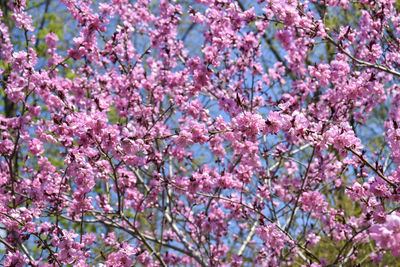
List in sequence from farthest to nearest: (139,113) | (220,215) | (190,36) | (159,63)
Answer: (190,36) < (159,63) < (220,215) < (139,113)

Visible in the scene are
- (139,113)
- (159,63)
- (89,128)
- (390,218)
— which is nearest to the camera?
(390,218)

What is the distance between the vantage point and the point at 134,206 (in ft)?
20.8

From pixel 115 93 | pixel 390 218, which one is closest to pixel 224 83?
pixel 115 93

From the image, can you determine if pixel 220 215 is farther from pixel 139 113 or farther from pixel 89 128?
pixel 89 128

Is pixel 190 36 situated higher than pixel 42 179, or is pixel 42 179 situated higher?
pixel 190 36

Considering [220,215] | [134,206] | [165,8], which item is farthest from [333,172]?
[165,8]

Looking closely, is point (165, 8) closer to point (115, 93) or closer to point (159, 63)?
point (159, 63)

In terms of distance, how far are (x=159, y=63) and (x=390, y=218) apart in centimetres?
537

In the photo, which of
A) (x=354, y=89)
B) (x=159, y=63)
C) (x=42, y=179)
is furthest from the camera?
(x=159, y=63)

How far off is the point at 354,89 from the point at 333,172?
216 centimetres

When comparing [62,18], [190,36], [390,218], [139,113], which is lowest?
[390,218]

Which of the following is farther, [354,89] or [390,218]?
[354,89]

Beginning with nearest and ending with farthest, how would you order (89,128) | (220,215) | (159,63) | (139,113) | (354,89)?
1. (89,128)
2. (354,89)
3. (139,113)
4. (220,215)
5. (159,63)

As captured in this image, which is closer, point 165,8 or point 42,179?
point 42,179
